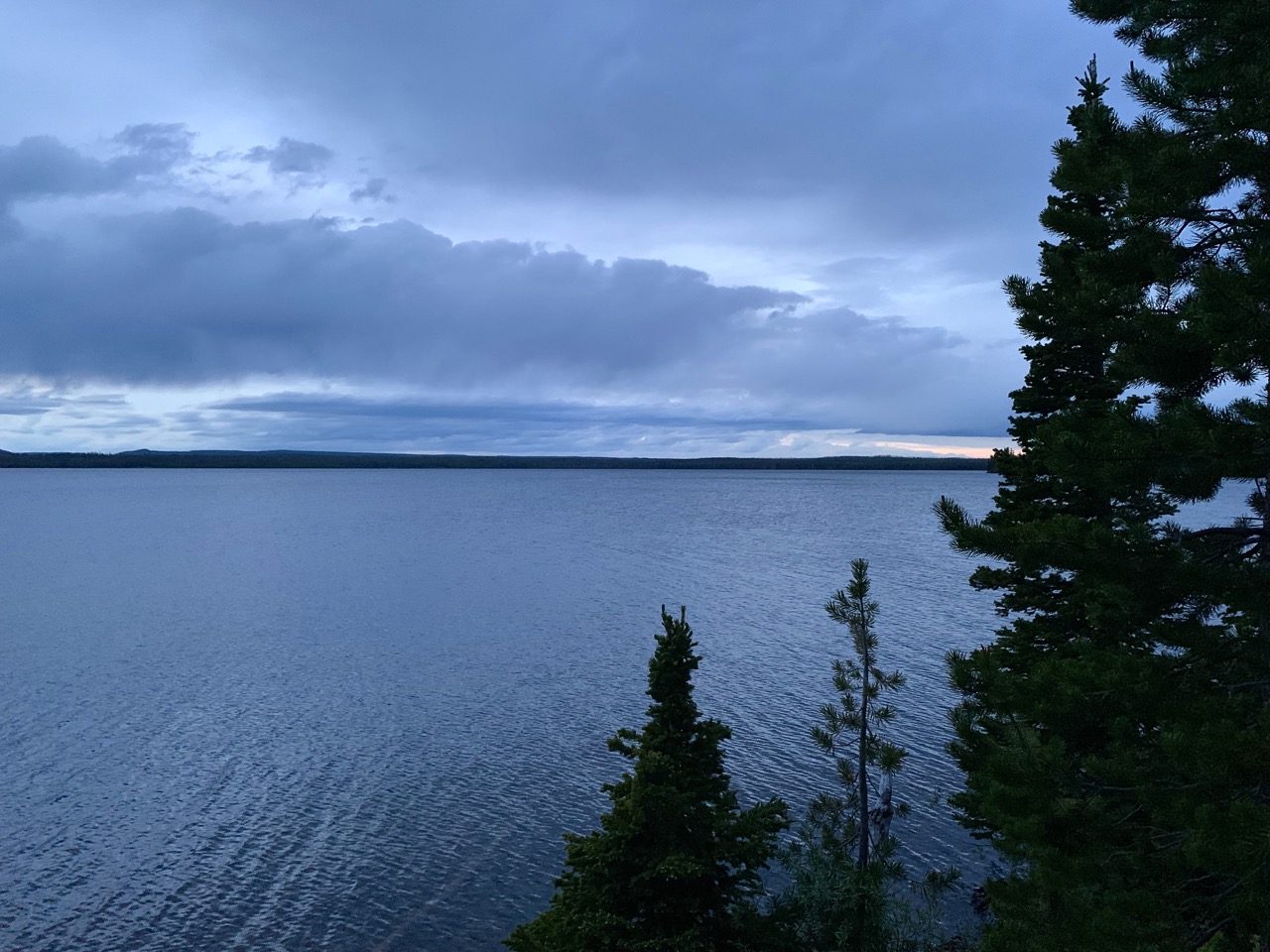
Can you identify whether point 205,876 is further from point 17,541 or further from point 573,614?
point 17,541

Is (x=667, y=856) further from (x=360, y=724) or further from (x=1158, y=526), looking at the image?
(x=360, y=724)

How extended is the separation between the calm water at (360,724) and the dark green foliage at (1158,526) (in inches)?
761

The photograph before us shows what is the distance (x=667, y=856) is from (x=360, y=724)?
3175 cm

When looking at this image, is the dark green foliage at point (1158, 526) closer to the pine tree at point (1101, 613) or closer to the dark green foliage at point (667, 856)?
the pine tree at point (1101, 613)

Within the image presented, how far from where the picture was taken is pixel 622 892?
1512 centimetres

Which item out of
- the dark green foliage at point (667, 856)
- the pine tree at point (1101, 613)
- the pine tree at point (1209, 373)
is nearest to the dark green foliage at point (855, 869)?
the dark green foliage at point (667, 856)

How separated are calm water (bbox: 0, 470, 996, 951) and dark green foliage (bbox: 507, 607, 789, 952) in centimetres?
1269

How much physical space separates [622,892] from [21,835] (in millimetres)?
26668

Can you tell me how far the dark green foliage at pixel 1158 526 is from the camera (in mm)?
10281

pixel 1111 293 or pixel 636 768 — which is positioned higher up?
pixel 1111 293

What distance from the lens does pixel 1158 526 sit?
11883mm

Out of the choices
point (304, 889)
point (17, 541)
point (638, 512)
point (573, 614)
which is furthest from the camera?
point (638, 512)

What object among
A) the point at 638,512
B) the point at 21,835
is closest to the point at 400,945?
the point at 21,835

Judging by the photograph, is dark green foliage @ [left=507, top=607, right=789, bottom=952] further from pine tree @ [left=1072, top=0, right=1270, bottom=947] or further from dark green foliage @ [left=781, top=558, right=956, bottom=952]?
pine tree @ [left=1072, top=0, right=1270, bottom=947]
